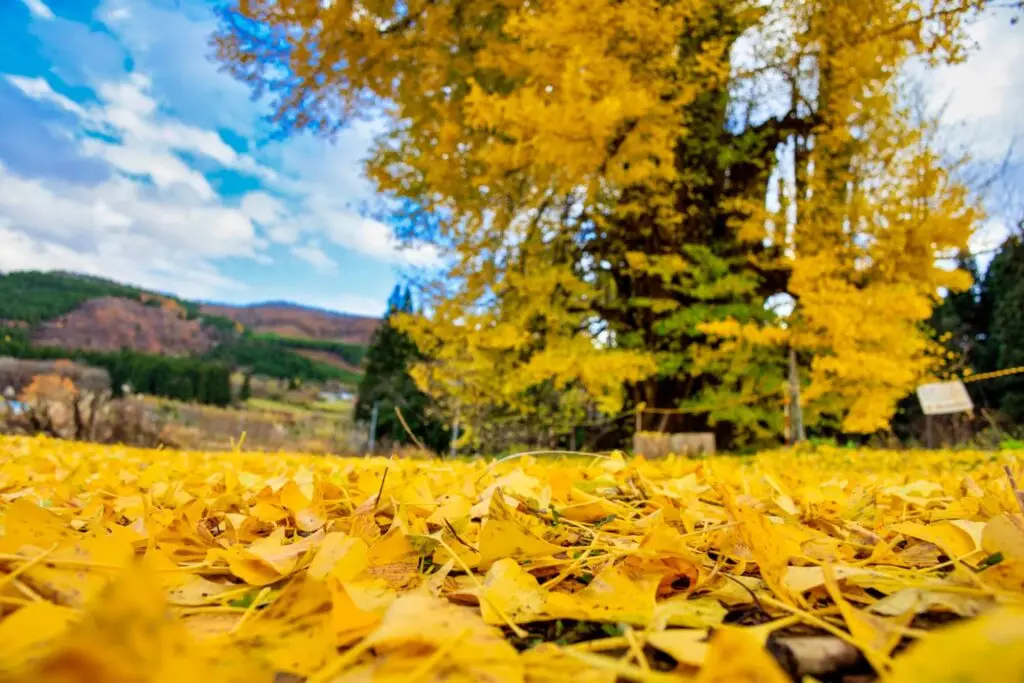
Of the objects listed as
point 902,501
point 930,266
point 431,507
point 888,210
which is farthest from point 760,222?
point 431,507

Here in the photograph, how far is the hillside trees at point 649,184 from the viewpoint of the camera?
498 centimetres

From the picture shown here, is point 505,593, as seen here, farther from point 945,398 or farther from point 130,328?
point 130,328

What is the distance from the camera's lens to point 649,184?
607cm

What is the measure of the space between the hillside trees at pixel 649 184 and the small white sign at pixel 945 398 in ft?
1.26

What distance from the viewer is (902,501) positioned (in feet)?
3.33

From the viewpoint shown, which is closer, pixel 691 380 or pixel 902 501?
pixel 902 501

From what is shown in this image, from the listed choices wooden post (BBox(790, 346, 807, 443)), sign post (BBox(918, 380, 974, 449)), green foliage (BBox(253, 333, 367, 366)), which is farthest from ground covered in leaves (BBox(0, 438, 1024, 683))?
green foliage (BBox(253, 333, 367, 366))

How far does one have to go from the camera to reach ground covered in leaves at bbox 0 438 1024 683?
0.95 ft

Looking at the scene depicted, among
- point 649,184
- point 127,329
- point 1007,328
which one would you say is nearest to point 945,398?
point 649,184

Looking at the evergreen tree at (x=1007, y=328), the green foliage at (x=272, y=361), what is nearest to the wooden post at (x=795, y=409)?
the evergreen tree at (x=1007, y=328)

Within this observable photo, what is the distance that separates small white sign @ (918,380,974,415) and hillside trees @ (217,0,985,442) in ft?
1.26

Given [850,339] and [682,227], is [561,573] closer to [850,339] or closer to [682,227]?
[850,339]

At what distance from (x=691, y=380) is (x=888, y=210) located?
9.89 feet

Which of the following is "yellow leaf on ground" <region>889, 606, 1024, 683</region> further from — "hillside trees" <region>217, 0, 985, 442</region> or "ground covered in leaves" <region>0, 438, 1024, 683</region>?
"hillside trees" <region>217, 0, 985, 442</region>
